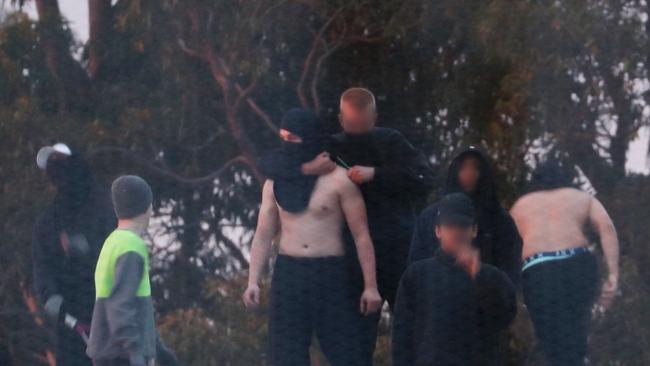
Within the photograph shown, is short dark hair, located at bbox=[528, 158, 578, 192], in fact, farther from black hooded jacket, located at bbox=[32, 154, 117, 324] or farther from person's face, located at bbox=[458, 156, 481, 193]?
black hooded jacket, located at bbox=[32, 154, 117, 324]

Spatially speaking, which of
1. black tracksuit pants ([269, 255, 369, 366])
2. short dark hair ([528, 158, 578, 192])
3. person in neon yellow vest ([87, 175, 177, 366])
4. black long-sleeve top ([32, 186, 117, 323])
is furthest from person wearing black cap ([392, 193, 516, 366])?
black long-sleeve top ([32, 186, 117, 323])

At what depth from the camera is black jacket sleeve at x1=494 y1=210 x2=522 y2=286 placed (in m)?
5.65

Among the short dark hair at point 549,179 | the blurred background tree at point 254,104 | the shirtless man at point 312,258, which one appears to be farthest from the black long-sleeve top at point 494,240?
the blurred background tree at point 254,104

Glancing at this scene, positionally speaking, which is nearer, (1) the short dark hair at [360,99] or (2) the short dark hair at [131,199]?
(2) the short dark hair at [131,199]

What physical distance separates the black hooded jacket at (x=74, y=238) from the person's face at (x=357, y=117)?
1173 millimetres

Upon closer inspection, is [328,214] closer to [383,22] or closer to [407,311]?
[407,311]

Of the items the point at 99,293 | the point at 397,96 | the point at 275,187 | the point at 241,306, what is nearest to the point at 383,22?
the point at 397,96

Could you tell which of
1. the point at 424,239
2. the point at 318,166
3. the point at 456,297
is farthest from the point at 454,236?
the point at 318,166

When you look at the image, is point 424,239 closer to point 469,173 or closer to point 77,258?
point 469,173

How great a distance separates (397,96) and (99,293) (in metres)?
5.19

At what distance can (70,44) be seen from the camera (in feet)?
35.6

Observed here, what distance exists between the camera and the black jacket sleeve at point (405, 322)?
489 centimetres

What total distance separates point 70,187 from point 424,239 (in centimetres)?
164

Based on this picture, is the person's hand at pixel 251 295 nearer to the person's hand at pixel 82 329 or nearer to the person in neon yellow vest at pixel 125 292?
the person in neon yellow vest at pixel 125 292
